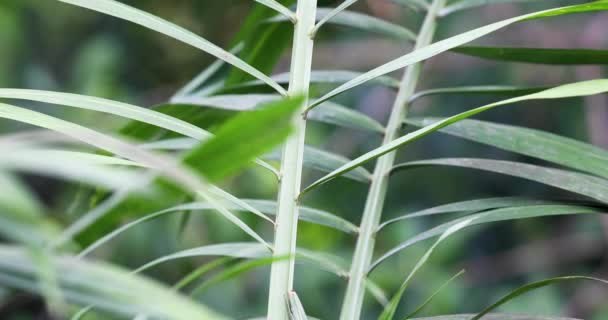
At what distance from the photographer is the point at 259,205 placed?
0.57 metres

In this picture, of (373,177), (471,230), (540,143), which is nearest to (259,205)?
(373,177)

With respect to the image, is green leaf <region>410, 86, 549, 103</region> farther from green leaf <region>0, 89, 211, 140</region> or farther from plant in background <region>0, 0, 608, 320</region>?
green leaf <region>0, 89, 211, 140</region>

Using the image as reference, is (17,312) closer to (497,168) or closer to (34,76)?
(34,76)

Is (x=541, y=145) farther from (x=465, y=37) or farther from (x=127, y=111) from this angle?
(x=127, y=111)

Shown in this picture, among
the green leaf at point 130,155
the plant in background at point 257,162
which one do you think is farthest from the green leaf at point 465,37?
the green leaf at point 130,155

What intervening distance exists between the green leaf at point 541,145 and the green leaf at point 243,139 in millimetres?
271

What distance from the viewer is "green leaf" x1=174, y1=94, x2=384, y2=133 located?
1.88ft

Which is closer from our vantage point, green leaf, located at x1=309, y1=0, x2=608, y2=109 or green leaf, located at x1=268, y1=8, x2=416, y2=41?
green leaf, located at x1=309, y1=0, x2=608, y2=109

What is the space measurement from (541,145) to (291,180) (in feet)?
0.50

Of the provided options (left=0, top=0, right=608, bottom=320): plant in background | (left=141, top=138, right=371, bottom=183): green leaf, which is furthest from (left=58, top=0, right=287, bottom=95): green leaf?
(left=141, top=138, right=371, bottom=183): green leaf

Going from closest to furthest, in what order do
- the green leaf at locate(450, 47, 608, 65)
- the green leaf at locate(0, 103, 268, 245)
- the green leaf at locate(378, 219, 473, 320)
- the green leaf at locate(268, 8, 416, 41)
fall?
the green leaf at locate(0, 103, 268, 245) → the green leaf at locate(378, 219, 473, 320) → the green leaf at locate(450, 47, 608, 65) → the green leaf at locate(268, 8, 416, 41)

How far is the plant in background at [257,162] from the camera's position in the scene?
0.69ft

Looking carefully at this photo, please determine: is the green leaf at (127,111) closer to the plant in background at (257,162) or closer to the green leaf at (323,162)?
the plant in background at (257,162)

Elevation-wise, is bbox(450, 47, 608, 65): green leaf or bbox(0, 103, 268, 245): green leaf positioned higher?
bbox(450, 47, 608, 65): green leaf
